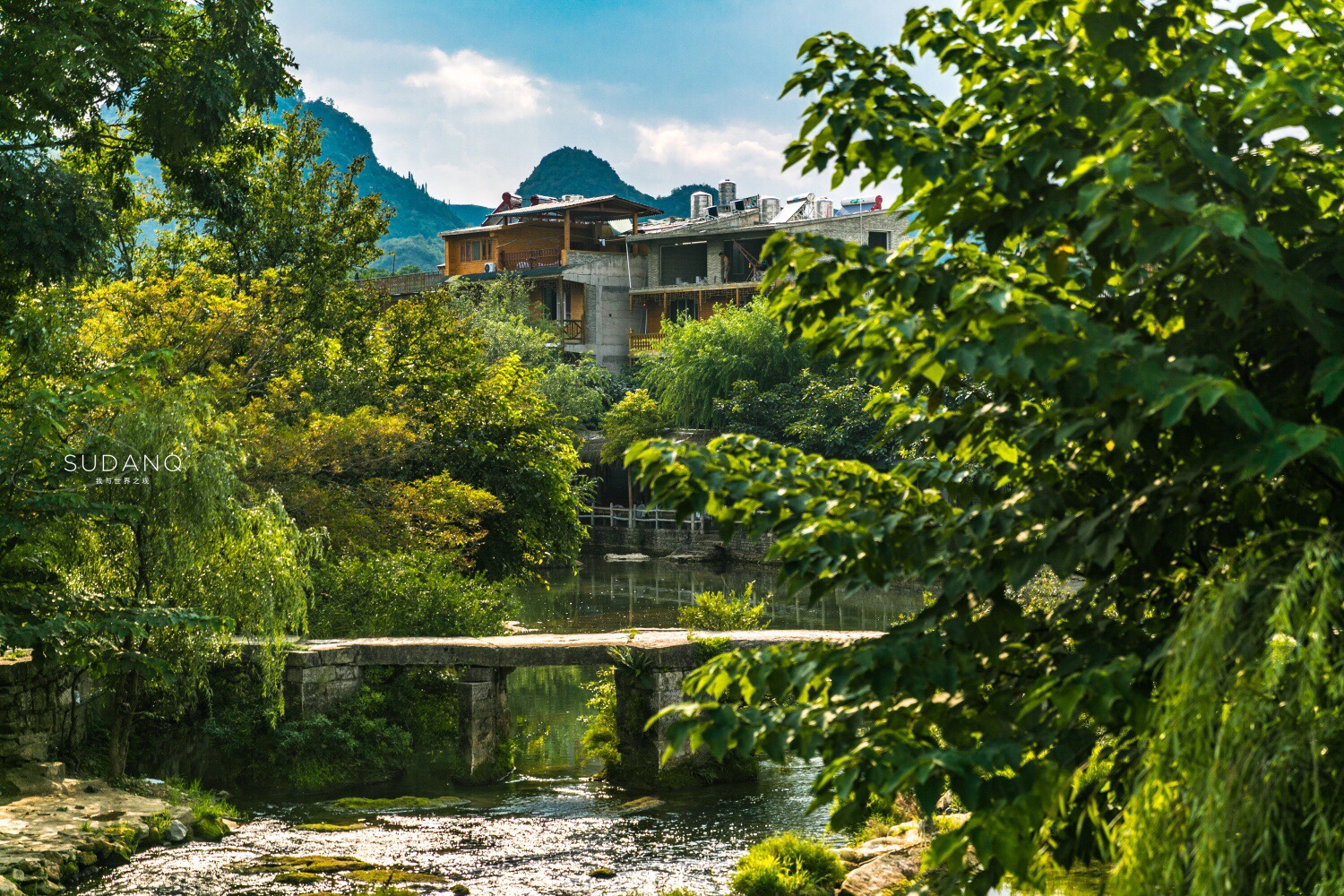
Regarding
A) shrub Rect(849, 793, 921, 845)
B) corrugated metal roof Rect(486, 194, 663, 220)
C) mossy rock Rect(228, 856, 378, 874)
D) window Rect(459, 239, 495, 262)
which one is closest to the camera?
mossy rock Rect(228, 856, 378, 874)

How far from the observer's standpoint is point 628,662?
12.4 m

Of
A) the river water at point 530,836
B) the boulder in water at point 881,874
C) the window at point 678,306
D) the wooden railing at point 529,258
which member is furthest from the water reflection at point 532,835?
the wooden railing at point 529,258

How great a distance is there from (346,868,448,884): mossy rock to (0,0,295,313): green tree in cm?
643

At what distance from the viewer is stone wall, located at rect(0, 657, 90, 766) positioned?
1003 centimetres

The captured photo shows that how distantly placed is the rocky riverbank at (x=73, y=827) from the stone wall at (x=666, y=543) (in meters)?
27.3

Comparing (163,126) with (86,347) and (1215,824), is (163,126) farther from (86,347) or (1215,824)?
(1215,824)

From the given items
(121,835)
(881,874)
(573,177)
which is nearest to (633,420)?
(121,835)

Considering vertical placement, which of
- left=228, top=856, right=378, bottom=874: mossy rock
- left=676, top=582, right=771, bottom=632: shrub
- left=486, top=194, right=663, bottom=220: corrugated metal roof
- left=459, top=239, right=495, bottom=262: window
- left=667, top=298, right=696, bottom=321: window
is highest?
left=486, top=194, right=663, bottom=220: corrugated metal roof

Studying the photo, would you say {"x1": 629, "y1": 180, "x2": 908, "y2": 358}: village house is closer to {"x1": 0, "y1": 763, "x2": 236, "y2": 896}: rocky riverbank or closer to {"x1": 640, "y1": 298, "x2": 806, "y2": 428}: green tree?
{"x1": 640, "y1": 298, "x2": 806, "y2": 428}: green tree

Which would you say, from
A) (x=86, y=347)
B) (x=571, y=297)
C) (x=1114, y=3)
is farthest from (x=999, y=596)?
(x=571, y=297)

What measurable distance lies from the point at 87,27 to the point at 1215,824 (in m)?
11.7

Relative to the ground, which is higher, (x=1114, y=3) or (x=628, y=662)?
(x=1114, y=3)

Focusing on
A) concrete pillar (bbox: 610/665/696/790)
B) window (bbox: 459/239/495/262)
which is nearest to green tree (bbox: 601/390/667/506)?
window (bbox: 459/239/495/262)

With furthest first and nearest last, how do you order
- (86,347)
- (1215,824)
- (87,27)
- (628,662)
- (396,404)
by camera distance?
(396,404) < (86,347) < (628,662) < (87,27) < (1215,824)
